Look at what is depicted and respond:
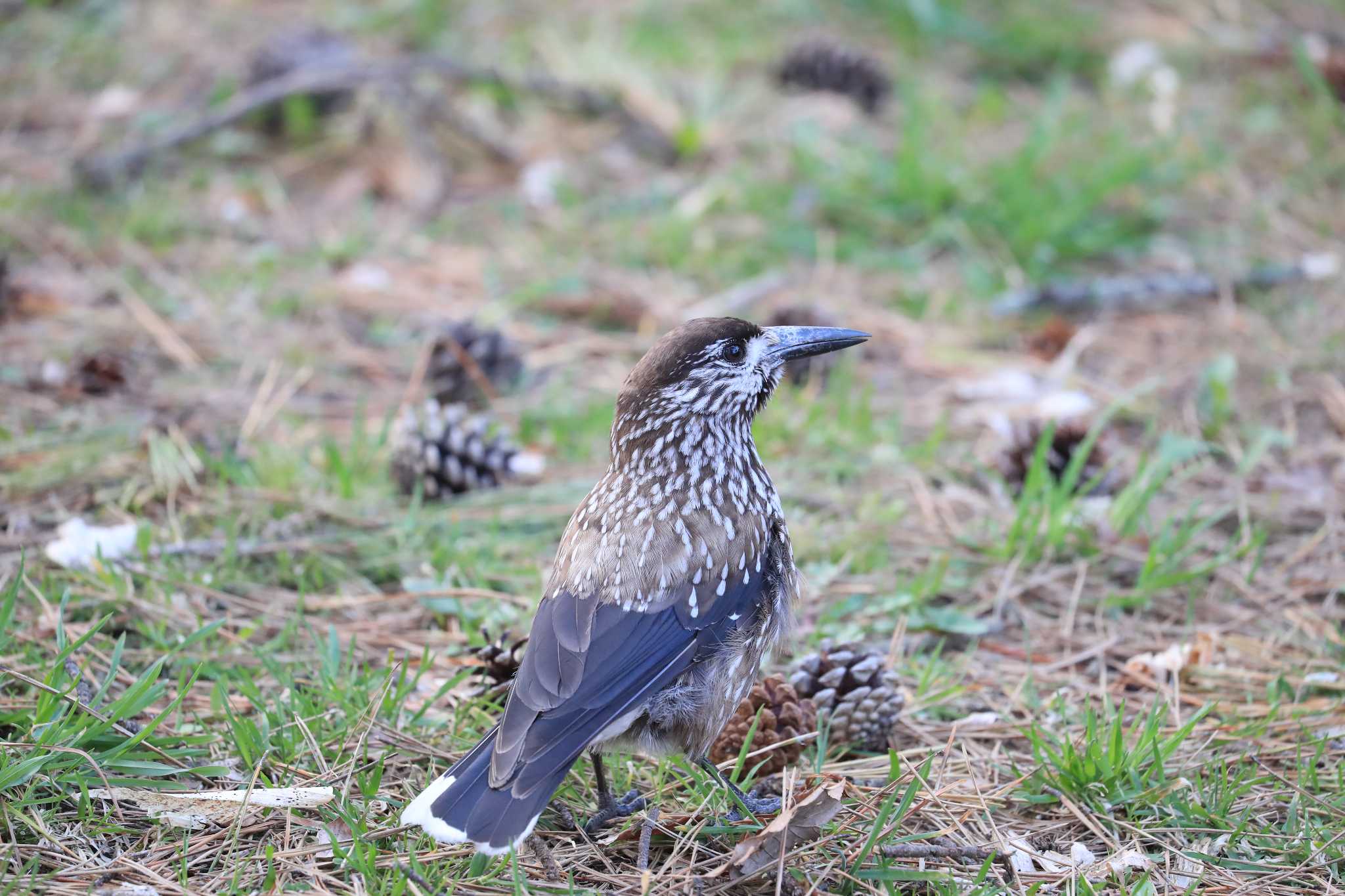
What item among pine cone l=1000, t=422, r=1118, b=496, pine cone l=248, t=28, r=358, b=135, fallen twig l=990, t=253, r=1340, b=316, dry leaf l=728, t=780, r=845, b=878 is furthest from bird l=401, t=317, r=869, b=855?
pine cone l=248, t=28, r=358, b=135

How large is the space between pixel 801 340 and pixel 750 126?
4287 mm

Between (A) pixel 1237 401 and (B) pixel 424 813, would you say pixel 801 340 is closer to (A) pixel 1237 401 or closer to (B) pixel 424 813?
(B) pixel 424 813

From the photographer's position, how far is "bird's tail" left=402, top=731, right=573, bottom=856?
2.65 meters

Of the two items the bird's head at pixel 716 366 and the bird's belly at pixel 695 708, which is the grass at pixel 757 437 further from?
the bird's head at pixel 716 366

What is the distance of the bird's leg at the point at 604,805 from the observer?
10.1ft

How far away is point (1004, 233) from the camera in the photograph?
6.65 m

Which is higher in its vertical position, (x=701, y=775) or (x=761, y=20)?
(x=761, y=20)

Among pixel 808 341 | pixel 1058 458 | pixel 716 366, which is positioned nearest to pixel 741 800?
pixel 716 366

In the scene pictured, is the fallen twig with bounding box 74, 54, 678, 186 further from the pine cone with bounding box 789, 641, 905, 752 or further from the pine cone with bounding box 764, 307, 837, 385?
the pine cone with bounding box 789, 641, 905, 752

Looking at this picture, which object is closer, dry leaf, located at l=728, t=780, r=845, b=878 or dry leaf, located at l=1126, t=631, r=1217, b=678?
dry leaf, located at l=728, t=780, r=845, b=878

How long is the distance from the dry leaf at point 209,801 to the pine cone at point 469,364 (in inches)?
107

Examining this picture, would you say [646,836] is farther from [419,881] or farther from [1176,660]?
[1176,660]

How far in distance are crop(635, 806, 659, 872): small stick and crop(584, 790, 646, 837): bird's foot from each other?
140mm

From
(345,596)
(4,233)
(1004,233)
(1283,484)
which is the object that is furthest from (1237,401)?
(4,233)
